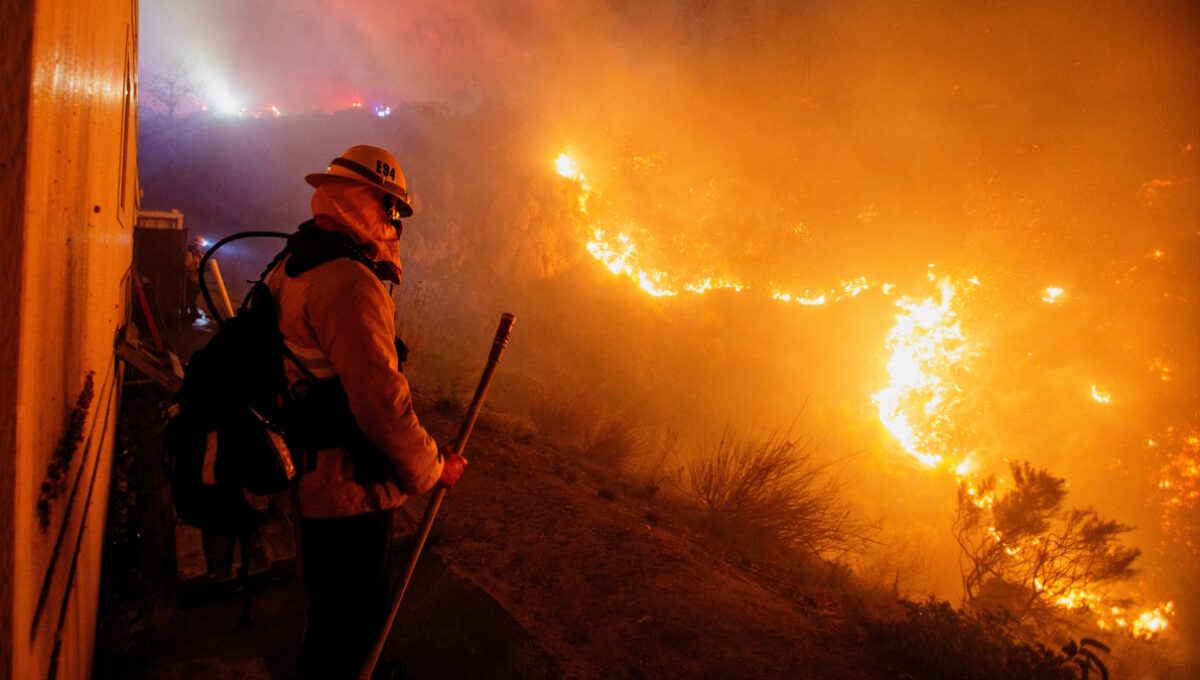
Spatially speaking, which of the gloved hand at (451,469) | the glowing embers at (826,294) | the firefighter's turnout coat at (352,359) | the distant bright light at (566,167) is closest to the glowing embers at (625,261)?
the distant bright light at (566,167)

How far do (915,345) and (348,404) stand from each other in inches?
936

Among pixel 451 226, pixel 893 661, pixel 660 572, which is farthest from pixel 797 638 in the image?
pixel 451 226

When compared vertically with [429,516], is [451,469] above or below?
above

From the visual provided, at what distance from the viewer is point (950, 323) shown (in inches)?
810

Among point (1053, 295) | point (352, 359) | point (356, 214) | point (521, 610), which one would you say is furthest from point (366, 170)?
point (1053, 295)

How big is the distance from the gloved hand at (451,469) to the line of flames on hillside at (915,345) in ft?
64.1

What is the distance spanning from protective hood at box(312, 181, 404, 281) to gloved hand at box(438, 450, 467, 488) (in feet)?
2.87

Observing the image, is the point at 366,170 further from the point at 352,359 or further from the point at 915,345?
the point at 915,345

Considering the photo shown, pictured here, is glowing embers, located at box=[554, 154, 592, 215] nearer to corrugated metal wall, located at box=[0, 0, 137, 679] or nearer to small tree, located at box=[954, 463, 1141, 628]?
small tree, located at box=[954, 463, 1141, 628]

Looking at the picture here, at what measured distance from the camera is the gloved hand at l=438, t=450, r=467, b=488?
209 cm

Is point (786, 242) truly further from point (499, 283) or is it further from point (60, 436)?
point (60, 436)

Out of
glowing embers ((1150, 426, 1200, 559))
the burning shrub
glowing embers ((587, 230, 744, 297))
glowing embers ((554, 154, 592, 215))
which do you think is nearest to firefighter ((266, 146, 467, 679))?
the burning shrub

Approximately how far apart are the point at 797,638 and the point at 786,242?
71.2 feet

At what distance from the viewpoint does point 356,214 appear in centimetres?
193
